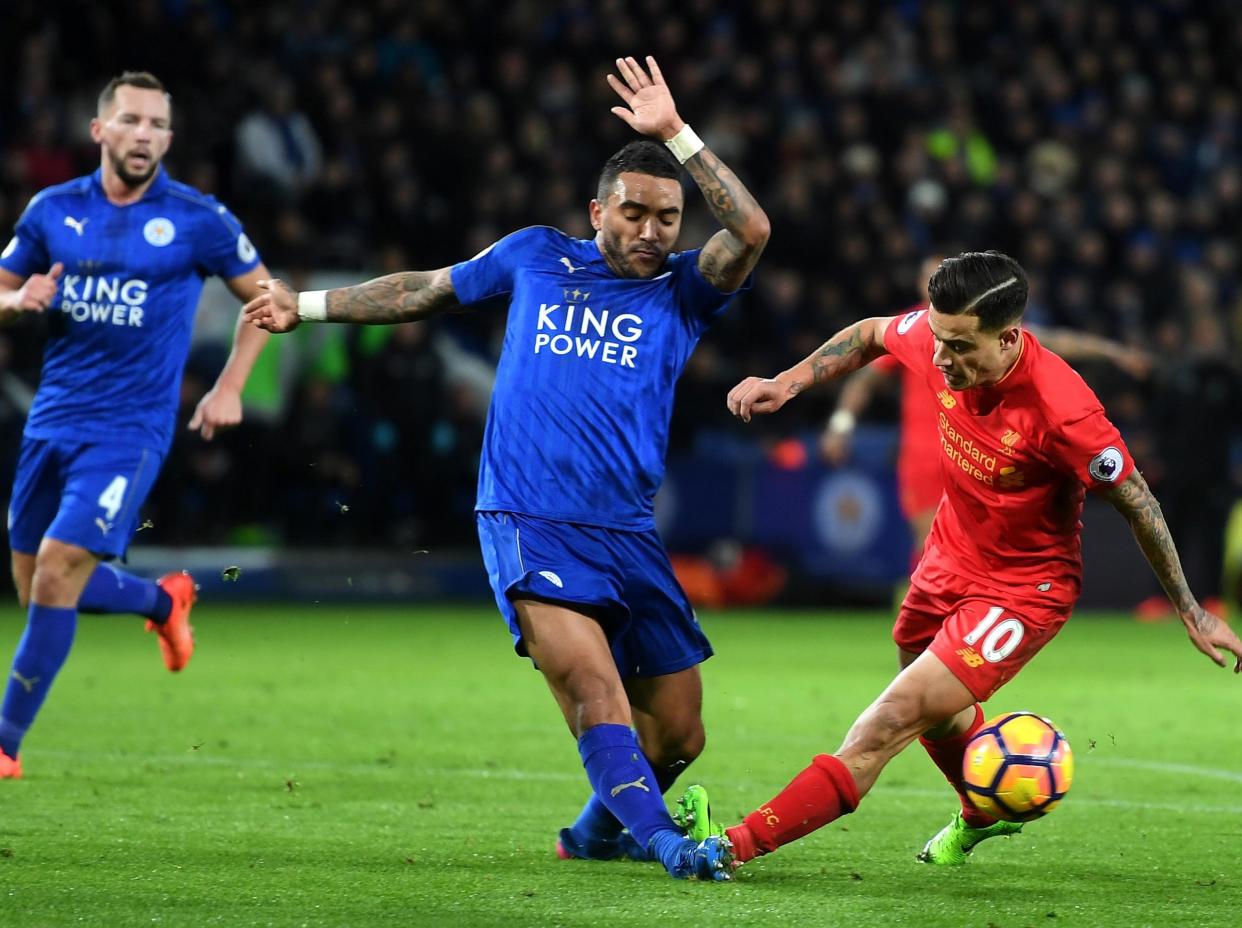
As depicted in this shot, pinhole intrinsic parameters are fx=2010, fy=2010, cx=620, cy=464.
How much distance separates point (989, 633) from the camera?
5.48m

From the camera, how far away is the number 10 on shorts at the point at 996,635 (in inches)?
215

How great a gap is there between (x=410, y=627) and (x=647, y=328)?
8934 millimetres

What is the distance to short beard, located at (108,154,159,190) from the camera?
763 cm

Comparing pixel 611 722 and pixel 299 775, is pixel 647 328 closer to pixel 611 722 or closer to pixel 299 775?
pixel 611 722

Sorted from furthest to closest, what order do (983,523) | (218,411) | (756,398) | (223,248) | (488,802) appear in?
(223,248) → (218,411) → (488,802) → (983,523) → (756,398)

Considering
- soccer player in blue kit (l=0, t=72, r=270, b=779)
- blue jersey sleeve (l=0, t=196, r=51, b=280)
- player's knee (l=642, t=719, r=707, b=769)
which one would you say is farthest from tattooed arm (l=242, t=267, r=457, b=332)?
blue jersey sleeve (l=0, t=196, r=51, b=280)

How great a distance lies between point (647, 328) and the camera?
5.75 m

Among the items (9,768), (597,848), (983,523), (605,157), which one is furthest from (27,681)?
(605,157)

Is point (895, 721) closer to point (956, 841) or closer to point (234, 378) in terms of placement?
point (956, 841)

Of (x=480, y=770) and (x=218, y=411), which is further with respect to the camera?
(x=480, y=770)

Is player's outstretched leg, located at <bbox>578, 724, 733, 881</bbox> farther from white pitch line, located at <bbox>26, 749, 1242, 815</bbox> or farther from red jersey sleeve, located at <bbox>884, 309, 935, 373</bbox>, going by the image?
white pitch line, located at <bbox>26, 749, 1242, 815</bbox>

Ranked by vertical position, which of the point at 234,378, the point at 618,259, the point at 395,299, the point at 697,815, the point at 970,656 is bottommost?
the point at 697,815

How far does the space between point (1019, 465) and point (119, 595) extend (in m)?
4.02

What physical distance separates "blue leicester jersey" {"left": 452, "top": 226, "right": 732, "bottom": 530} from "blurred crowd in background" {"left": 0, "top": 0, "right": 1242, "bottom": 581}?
9255 mm
